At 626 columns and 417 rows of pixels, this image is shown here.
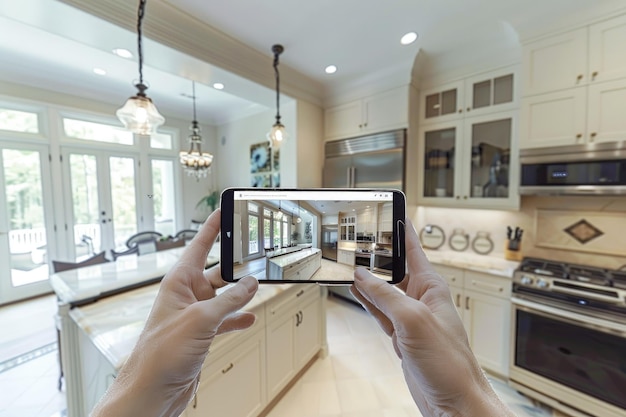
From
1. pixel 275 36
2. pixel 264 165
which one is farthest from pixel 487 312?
pixel 275 36

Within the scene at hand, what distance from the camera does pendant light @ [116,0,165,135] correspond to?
4.36 feet

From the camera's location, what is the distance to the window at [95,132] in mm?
1626

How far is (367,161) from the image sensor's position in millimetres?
2539

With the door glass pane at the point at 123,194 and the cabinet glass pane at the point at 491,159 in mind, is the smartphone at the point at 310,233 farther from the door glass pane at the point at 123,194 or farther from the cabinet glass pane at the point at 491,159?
the cabinet glass pane at the point at 491,159

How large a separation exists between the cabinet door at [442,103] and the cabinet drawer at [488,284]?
1.42m

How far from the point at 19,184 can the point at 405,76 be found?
10.1 feet

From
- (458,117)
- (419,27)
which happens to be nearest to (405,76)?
(419,27)

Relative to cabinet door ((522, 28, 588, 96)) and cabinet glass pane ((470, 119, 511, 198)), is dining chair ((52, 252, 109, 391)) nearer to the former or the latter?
cabinet glass pane ((470, 119, 511, 198))

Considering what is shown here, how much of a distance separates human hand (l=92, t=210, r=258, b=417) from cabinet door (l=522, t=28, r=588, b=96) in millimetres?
2412

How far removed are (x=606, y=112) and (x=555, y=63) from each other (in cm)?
47

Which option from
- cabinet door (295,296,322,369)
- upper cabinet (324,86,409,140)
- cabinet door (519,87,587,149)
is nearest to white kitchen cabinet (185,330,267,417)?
cabinet door (295,296,322,369)

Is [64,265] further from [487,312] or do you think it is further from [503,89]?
[503,89]

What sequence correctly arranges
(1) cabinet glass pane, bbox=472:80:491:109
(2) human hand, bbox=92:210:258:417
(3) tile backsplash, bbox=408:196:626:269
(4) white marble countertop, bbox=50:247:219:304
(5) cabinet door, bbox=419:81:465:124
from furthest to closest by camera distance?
(5) cabinet door, bbox=419:81:465:124 < (1) cabinet glass pane, bbox=472:80:491:109 < (3) tile backsplash, bbox=408:196:626:269 < (4) white marble countertop, bbox=50:247:219:304 < (2) human hand, bbox=92:210:258:417

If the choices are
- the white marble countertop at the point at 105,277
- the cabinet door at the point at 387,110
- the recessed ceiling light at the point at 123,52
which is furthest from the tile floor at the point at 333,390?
the cabinet door at the point at 387,110
